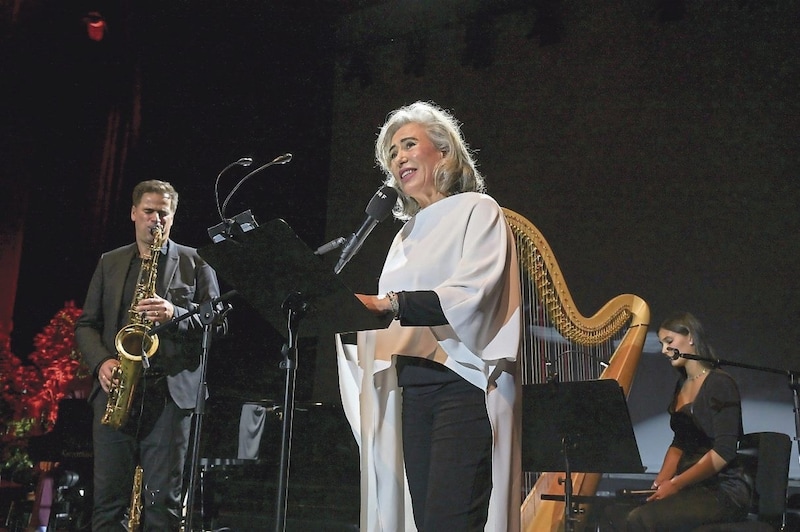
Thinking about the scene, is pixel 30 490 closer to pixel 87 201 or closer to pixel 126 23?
pixel 87 201

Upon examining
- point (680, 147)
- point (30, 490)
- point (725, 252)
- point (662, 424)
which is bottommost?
point (30, 490)

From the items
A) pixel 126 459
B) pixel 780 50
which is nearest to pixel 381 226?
pixel 780 50

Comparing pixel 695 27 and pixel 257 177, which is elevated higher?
pixel 695 27

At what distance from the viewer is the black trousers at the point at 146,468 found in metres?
3.15

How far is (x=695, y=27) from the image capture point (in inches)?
228

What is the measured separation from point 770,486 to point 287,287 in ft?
8.83

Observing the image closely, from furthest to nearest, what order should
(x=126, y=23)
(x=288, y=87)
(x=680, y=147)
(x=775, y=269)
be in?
(x=288, y=87)
(x=126, y=23)
(x=680, y=147)
(x=775, y=269)

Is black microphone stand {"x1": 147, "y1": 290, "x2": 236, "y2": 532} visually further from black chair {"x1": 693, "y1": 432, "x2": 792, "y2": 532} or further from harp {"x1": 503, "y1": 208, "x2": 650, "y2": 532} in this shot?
black chair {"x1": 693, "y1": 432, "x2": 792, "y2": 532}

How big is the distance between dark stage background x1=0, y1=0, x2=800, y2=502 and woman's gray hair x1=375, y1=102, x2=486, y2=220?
11.4 ft

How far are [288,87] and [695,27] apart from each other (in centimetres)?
339

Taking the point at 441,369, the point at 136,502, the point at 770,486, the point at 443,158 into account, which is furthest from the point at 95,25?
the point at 770,486

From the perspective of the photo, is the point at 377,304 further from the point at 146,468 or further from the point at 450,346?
the point at 146,468

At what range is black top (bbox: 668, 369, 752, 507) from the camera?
356 cm

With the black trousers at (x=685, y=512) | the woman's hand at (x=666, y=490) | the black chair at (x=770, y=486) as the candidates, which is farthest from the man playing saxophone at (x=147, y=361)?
the black chair at (x=770, y=486)
